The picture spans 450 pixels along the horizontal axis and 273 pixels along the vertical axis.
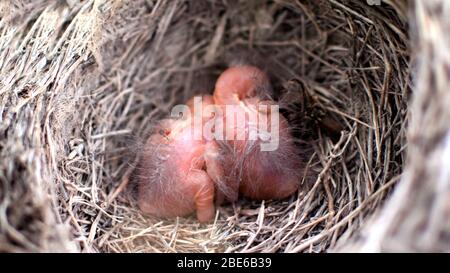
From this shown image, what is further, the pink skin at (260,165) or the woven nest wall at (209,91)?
the pink skin at (260,165)

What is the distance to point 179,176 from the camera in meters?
1.93

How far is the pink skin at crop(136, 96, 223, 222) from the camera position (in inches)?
76.0

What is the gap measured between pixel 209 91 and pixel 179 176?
60 centimetres

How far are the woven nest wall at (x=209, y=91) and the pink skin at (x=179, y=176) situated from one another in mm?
80

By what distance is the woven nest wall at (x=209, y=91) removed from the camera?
1242mm

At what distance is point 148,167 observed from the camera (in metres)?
1.98

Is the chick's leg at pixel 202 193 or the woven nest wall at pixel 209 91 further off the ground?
the woven nest wall at pixel 209 91

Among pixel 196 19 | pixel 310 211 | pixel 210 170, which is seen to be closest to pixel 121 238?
pixel 210 170

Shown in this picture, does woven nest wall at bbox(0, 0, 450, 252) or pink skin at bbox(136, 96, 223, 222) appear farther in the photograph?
pink skin at bbox(136, 96, 223, 222)

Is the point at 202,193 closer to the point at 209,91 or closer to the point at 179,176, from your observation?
the point at 179,176

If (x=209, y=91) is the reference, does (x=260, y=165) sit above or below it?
below

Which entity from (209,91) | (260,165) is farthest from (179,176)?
(209,91)
